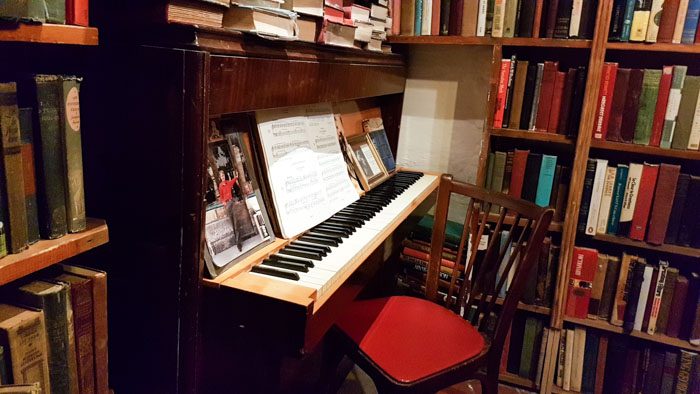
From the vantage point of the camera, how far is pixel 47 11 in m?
0.79

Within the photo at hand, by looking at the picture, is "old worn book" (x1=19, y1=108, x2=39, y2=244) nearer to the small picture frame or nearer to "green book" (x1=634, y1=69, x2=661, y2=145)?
the small picture frame

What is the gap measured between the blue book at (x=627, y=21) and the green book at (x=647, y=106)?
15 cm

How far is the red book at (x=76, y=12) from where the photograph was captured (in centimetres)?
84

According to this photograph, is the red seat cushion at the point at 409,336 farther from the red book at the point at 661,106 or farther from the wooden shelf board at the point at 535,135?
the red book at the point at 661,106

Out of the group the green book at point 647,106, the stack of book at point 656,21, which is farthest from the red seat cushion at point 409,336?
the stack of book at point 656,21

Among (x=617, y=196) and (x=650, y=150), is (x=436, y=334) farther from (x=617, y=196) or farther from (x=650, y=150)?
(x=650, y=150)

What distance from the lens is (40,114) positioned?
0.84 metres

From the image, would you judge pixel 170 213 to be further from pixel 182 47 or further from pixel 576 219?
pixel 576 219

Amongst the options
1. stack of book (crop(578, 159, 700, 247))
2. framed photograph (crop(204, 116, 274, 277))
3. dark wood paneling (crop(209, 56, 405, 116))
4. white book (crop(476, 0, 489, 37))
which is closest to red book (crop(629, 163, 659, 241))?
stack of book (crop(578, 159, 700, 247))

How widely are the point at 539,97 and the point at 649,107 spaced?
0.39m

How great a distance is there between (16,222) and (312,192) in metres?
0.84

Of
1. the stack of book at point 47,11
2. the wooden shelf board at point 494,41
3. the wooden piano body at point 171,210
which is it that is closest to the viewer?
the stack of book at point 47,11

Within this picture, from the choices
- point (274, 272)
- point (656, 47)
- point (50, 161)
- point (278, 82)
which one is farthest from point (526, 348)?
point (50, 161)

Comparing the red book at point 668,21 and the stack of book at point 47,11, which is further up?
the red book at point 668,21
